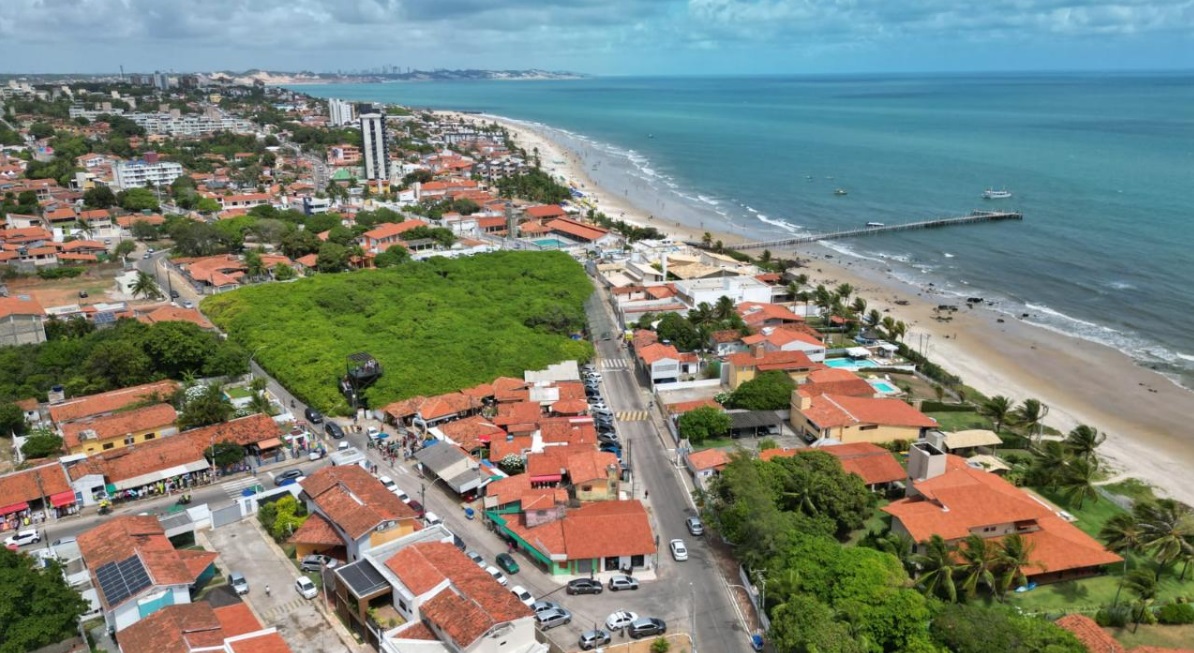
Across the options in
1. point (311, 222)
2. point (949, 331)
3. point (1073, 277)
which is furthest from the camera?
point (311, 222)

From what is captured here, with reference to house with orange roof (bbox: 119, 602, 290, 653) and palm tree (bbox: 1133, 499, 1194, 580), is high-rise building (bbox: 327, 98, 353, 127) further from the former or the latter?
palm tree (bbox: 1133, 499, 1194, 580)

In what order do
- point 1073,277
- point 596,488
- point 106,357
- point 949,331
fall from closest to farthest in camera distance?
point 596,488, point 106,357, point 949,331, point 1073,277

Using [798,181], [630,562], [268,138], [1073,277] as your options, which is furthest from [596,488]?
[268,138]

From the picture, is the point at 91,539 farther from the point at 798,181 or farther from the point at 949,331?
the point at 798,181

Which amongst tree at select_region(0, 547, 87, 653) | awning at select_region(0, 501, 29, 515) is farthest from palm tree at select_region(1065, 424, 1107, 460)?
awning at select_region(0, 501, 29, 515)

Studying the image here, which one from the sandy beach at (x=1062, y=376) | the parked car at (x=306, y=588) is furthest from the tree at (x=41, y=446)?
the sandy beach at (x=1062, y=376)

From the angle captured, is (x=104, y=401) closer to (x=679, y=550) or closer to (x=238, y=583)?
(x=238, y=583)

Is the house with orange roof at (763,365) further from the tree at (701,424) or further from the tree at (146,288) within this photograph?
the tree at (146,288)
